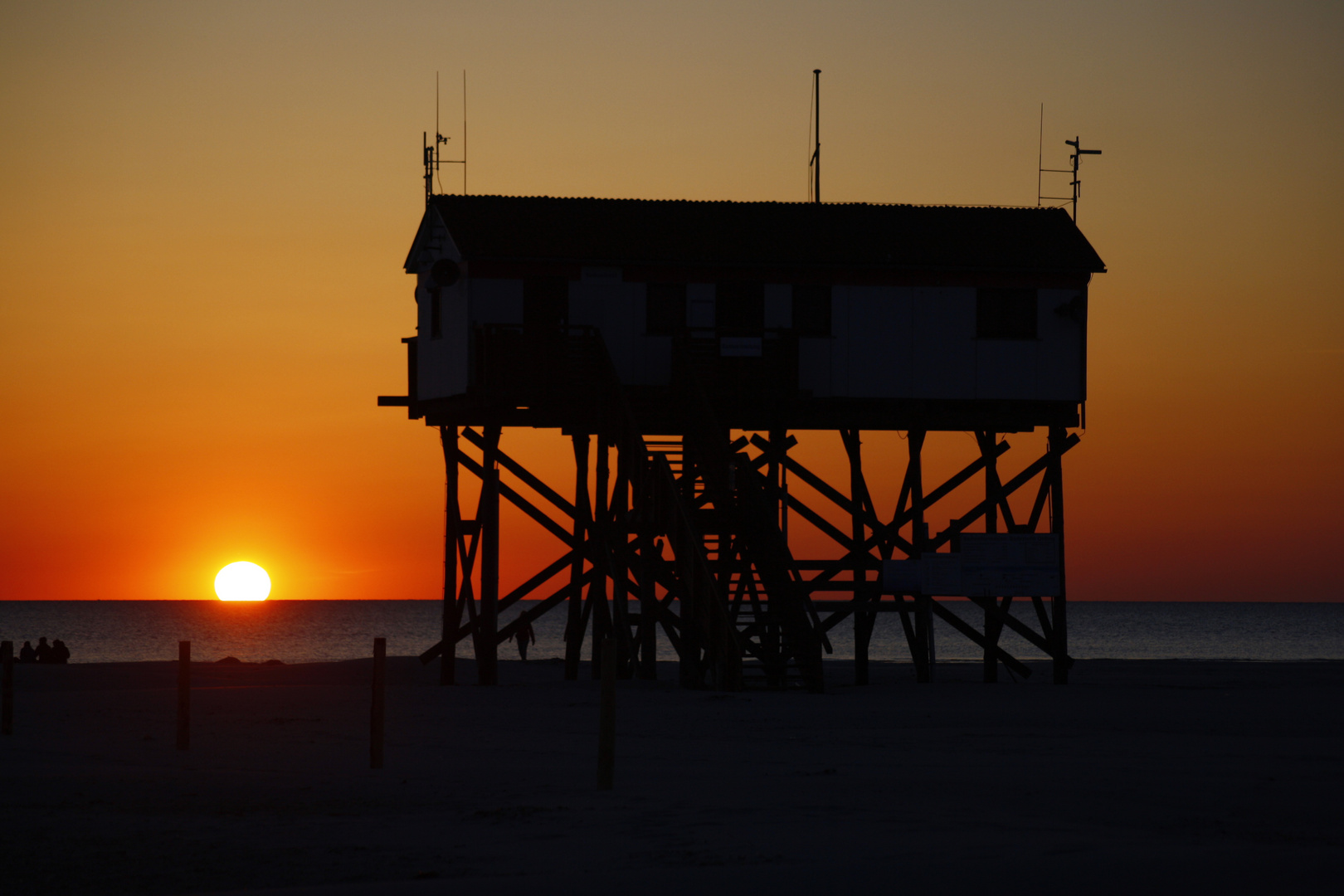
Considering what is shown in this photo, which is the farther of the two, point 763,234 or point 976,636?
point 976,636

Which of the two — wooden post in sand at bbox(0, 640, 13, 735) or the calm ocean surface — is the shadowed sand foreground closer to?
wooden post in sand at bbox(0, 640, 13, 735)

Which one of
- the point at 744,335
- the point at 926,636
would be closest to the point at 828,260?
the point at 744,335

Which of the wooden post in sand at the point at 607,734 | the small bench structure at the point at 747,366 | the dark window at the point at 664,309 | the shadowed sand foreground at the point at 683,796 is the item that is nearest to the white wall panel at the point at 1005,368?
the small bench structure at the point at 747,366

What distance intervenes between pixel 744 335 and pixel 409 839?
59.5 ft

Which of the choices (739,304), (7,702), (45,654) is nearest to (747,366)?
(739,304)

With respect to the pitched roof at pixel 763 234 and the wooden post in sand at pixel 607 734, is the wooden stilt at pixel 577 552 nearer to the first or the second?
the pitched roof at pixel 763 234

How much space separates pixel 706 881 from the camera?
10672 mm

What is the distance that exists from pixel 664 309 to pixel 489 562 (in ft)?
18.4

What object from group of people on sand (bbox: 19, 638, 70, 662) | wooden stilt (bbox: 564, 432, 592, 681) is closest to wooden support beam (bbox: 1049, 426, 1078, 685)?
wooden stilt (bbox: 564, 432, 592, 681)

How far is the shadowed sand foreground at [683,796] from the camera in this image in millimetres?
11109

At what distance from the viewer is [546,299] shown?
29938 mm

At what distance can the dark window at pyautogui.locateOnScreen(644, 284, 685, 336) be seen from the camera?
98.8ft

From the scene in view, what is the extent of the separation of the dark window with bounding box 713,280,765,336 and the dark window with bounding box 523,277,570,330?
109 inches

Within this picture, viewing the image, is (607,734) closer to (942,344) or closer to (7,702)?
(7,702)
